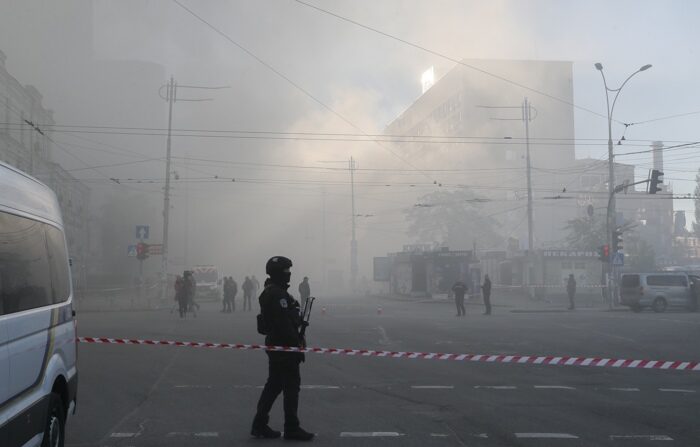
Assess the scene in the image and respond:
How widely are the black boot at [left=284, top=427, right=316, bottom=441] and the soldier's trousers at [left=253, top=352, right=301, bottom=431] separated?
0.08 feet

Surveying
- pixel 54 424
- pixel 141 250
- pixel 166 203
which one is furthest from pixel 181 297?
pixel 54 424

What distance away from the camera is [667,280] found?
28.0 m

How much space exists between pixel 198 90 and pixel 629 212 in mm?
62073

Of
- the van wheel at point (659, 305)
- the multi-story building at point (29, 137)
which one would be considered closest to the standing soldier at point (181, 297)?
the multi-story building at point (29, 137)

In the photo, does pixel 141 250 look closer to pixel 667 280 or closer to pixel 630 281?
pixel 630 281

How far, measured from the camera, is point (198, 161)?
49219 millimetres

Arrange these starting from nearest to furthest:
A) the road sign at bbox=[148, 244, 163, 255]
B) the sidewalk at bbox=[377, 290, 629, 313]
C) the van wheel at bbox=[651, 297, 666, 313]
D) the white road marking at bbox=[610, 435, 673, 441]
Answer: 1. the white road marking at bbox=[610, 435, 673, 441]
2. the van wheel at bbox=[651, 297, 666, 313]
3. the road sign at bbox=[148, 244, 163, 255]
4. the sidewalk at bbox=[377, 290, 629, 313]

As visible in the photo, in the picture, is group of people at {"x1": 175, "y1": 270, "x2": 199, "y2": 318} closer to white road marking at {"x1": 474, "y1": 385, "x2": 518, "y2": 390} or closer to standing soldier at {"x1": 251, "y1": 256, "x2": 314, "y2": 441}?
white road marking at {"x1": 474, "y1": 385, "x2": 518, "y2": 390}

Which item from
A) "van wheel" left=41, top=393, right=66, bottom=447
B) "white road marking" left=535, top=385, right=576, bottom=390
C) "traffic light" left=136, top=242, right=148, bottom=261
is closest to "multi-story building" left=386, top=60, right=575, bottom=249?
"traffic light" left=136, top=242, right=148, bottom=261

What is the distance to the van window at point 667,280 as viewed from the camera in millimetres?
27906

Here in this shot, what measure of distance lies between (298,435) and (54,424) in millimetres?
1910

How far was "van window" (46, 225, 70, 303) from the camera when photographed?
4.94 meters

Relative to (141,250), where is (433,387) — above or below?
below

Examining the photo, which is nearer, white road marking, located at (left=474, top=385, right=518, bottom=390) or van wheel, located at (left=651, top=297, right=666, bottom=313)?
white road marking, located at (left=474, top=385, right=518, bottom=390)
